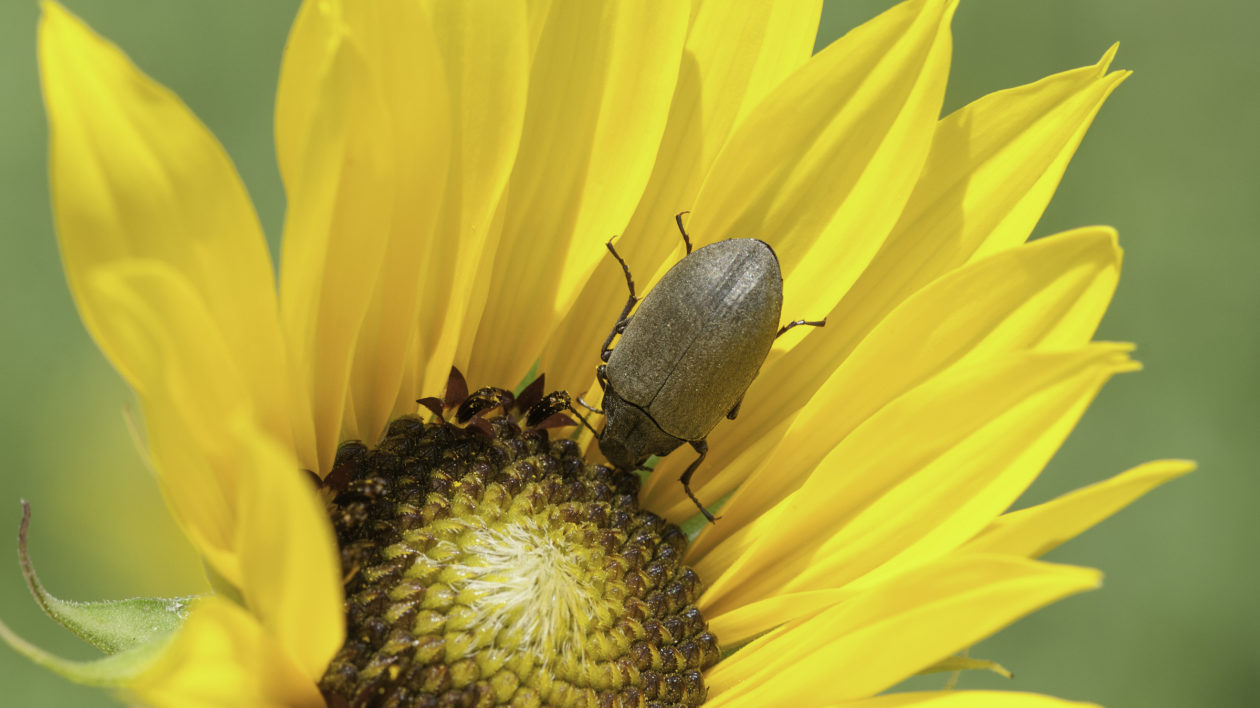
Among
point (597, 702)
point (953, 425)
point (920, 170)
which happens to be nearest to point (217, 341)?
point (597, 702)

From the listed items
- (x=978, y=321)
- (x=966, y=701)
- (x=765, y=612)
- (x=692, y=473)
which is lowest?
(x=966, y=701)

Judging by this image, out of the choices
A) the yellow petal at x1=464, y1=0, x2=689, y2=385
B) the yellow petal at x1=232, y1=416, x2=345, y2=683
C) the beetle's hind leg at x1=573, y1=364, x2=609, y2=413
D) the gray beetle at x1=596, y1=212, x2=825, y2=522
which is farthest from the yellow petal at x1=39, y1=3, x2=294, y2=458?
the beetle's hind leg at x1=573, y1=364, x2=609, y2=413

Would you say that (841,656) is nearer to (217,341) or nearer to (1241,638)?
(217,341)

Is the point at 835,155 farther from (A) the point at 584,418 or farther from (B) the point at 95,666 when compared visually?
(B) the point at 95,666

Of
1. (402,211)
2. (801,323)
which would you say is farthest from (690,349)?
(402,211)

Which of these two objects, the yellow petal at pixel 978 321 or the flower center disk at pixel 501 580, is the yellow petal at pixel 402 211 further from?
the yellow petal at pixel 978 321
